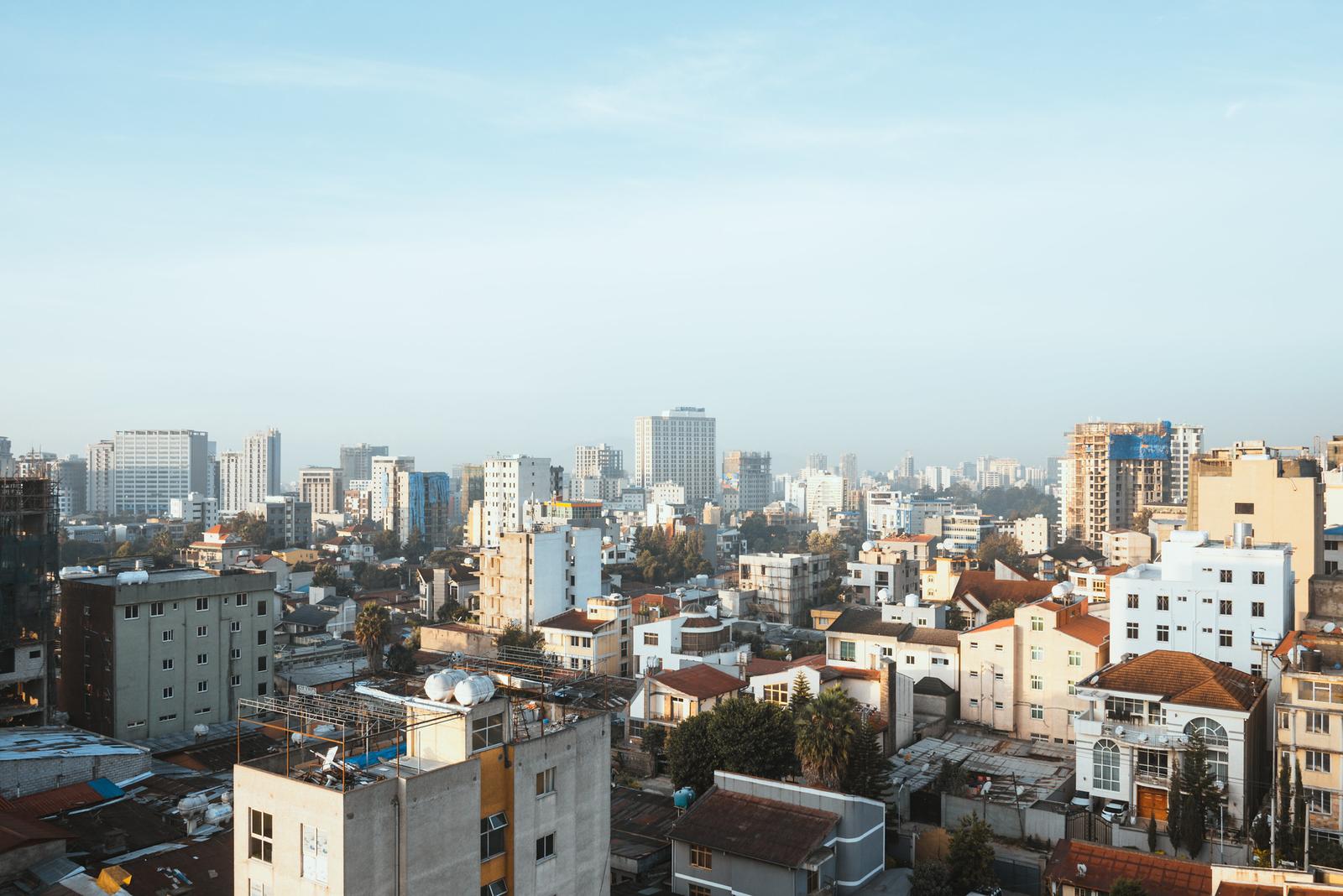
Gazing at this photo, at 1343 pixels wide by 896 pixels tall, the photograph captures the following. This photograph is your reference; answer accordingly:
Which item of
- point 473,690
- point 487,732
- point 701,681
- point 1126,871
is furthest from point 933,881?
point 701,681

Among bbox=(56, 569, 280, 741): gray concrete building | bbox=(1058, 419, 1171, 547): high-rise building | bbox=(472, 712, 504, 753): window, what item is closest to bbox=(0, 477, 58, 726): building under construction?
bbox=(56, 569, 280, 741): gray concrete building

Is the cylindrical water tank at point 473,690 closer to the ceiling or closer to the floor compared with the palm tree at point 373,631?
closer to the ceiling

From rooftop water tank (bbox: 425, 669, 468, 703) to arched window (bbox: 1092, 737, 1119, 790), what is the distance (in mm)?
16227

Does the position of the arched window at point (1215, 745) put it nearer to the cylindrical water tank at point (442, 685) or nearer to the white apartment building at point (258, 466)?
the cylindrical water tank at point (442, 685)

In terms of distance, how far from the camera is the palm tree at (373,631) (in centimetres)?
3497

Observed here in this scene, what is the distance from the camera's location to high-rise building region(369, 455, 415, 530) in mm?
117438

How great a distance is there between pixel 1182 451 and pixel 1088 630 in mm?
73716

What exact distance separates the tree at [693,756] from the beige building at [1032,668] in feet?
36.9

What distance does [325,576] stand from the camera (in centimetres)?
6234

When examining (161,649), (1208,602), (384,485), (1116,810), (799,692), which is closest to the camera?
(1116,810)

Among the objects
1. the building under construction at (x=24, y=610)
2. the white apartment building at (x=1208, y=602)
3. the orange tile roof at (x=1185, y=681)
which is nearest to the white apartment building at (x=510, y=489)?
the building under construction at (x=24, y=610)

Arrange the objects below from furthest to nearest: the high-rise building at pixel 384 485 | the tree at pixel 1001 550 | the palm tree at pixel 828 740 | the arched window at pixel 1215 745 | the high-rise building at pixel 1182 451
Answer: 1. the high-rise building at pixel 384 485
2. the high-rise building at pixel 1182 451
3. the tree at pixel 1001 550
4. the arched window at pixel 1215 745
5. the palm tree at pixel 828 740

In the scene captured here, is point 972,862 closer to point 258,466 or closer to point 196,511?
point 196,511

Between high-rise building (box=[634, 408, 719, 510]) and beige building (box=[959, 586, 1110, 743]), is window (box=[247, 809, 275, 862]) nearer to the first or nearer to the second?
beige building (box=[959, 586, 1110, 743])
